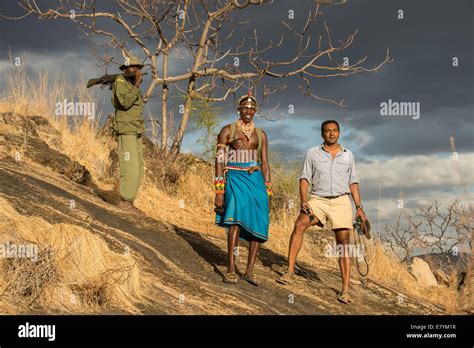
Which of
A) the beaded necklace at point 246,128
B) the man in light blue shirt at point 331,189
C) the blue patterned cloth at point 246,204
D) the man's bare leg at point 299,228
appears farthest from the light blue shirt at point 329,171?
the beaded necklace at point 246,128

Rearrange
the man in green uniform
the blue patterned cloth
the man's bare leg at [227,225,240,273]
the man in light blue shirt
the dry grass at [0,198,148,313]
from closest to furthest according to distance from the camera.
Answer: the dry grass at [0,198,148,313] → the man's bare leg at [227,225,240,273] → the blue patterned cloth → the man in light blue shirt → the man in green uniform

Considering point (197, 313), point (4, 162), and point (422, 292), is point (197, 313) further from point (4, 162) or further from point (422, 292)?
point (422, 292)

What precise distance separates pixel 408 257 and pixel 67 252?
28.4 feet

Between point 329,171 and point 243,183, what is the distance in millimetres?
960

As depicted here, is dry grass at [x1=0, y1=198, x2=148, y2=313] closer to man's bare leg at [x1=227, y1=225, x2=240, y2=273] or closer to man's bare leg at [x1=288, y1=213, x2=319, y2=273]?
man's bare leg at [x1=227, y1=225, x2=240, y2=273]

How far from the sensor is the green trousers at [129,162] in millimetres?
10547

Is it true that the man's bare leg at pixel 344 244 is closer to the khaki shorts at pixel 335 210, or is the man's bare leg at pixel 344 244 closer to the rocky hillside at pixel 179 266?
the khaki shorts at pixel 335 210

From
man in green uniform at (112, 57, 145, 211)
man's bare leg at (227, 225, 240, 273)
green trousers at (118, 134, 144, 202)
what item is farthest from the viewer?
green trousers at (118, 134, 144, 202)

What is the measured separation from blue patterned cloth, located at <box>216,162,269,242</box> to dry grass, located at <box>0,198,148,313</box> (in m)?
1.21

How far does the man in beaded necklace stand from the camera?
7.98 m

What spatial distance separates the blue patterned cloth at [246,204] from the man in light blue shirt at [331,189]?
41 centimetres

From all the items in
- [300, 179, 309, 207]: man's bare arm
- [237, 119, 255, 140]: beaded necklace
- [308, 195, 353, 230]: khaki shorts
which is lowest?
[308, 195, 353, 230]: khaki shorts

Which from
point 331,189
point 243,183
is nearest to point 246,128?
point 243,183

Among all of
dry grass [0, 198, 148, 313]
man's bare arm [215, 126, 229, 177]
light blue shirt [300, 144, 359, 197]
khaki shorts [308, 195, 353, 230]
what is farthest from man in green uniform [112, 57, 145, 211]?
khaki shorts [308, 195, 353, 230]
